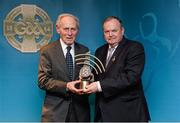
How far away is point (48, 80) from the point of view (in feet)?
7.42

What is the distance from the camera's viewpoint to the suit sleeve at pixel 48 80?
2.22 meters

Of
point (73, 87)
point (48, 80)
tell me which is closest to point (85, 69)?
point (73, 87)

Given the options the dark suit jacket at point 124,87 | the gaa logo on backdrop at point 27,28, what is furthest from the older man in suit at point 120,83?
the gaa logo on backdrop at point 27,28

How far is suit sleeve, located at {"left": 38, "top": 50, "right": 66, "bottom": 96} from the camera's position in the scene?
7.30 ft

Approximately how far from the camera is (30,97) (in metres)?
2.80

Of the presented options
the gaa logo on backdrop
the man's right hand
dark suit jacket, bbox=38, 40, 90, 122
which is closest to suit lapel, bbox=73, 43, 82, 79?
dark suit jacket, bbox=38, 40, 90, 122

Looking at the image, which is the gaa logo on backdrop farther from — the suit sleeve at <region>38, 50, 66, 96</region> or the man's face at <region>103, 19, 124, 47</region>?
the man's face at <region>103, 19, 124, 47</region>

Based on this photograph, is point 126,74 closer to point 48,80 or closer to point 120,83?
point 120,83

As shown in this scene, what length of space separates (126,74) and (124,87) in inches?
3.3

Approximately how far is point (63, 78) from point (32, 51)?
0.61 meters

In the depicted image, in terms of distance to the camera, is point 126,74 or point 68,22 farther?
point 68,22

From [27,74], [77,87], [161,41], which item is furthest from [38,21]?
[161,41]

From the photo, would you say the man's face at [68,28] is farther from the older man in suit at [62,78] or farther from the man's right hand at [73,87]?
the man's right hand at [73,87]

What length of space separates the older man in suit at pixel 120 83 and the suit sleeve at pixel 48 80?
6.6 inches
